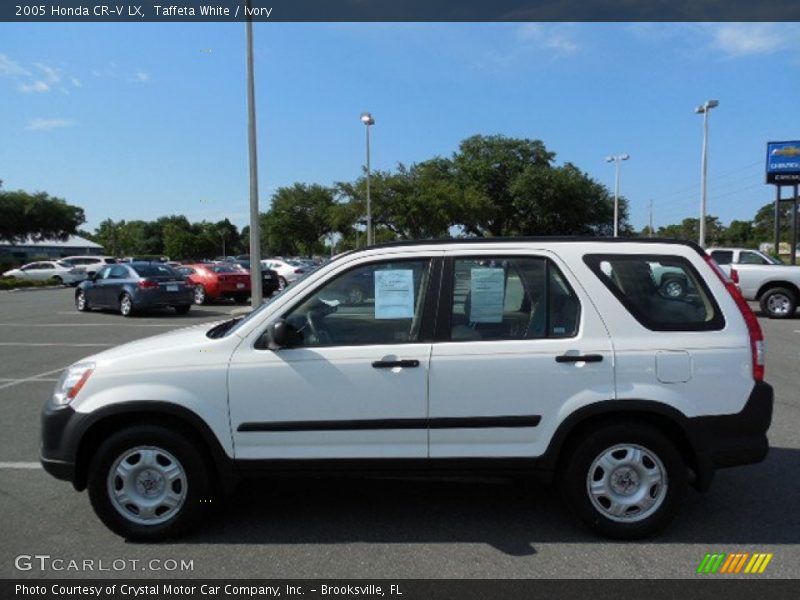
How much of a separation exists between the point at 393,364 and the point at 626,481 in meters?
1.55

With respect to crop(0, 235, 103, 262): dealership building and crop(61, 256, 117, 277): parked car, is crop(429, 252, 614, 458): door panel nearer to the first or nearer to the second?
crop(61, 256, 117, 277): parked car

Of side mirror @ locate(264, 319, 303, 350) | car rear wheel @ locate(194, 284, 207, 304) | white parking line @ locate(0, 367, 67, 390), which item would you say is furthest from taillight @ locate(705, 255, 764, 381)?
car rear wheel @ locate(194, 284, 207, 304)

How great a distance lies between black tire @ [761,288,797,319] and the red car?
51.2 ft

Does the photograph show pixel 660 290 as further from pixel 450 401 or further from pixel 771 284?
pixel 771 284

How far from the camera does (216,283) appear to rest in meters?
20.6

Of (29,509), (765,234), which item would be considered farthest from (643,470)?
(765,234)

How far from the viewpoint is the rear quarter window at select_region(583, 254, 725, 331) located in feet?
12.1

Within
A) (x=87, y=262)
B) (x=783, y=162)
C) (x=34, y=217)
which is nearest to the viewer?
(x=783, y=162)

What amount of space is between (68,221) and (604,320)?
241 feet

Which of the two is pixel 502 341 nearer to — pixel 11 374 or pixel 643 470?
pixel 643 470

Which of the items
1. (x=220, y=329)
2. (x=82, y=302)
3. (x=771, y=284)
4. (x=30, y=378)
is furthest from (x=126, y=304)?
(x=771, y=284)
